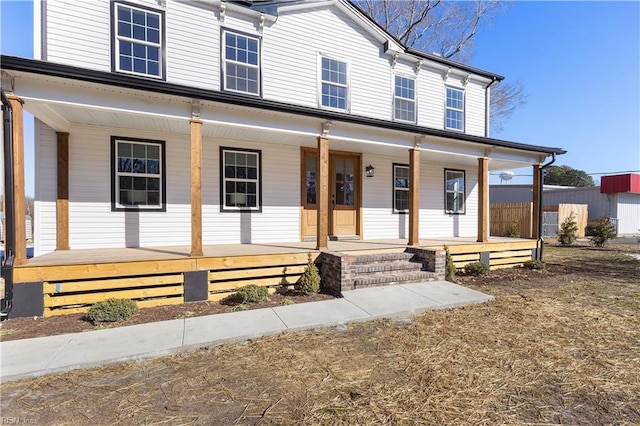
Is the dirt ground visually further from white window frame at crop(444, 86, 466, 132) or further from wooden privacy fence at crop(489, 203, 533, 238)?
wooden privacy fence at crop(489, 203, 533, 238)

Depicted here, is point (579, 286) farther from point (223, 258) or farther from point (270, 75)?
point (270, 75)

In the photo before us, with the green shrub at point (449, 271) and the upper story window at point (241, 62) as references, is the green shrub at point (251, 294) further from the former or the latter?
the upper story window at point (241, 62)

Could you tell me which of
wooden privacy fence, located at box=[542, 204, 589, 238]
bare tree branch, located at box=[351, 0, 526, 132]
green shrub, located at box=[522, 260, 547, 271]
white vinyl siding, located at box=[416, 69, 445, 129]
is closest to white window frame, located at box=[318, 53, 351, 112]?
white vinyl siding, located at box=[416, 69, 445, 129]

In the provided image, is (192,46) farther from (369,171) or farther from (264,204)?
(369,171)

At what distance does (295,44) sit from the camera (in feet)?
29.1

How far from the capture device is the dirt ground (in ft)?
8.50

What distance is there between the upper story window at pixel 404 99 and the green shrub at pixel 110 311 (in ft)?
28.4

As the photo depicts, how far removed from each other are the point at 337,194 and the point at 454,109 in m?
5.48

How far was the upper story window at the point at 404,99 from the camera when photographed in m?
10.3

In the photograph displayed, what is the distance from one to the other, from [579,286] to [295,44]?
29.8ft

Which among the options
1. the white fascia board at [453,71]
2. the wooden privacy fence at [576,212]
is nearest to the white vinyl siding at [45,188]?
the white fascia board at [453,71]

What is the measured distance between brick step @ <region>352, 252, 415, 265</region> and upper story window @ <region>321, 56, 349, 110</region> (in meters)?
4.65

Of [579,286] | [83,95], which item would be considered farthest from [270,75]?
[579,286]

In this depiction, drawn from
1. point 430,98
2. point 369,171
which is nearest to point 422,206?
point 369,171
